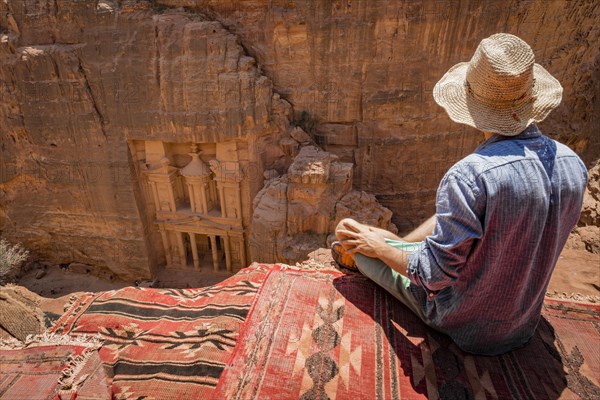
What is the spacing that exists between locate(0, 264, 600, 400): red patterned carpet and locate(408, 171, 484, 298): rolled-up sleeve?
490 mm

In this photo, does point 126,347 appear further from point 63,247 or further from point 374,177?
point 63,247

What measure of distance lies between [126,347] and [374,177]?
23.4 feet

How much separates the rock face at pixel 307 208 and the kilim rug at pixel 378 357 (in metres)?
4.72

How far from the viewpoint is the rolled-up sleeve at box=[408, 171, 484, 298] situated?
5.19ft

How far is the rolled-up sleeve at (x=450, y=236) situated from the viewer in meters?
1.58

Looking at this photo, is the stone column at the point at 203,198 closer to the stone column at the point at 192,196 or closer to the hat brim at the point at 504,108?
the stone column at the point at 192,196

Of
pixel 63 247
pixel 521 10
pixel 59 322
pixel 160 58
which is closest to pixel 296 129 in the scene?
pixel 160 58

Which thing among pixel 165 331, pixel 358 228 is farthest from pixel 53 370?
pixel 358 228

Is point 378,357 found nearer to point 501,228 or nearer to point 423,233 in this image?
point 423,233

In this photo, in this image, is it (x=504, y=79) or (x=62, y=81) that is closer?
(x=504, y=79)

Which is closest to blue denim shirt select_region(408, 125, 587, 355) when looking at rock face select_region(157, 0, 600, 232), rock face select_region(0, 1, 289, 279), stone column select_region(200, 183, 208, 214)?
rock face select_region(157, 0, 600, 232)

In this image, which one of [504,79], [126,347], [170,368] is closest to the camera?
[504,79]

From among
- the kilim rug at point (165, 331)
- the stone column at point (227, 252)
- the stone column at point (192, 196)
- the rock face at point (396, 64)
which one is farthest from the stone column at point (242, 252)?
the kilim rug at point (165, 331)

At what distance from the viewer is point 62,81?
8.29m
